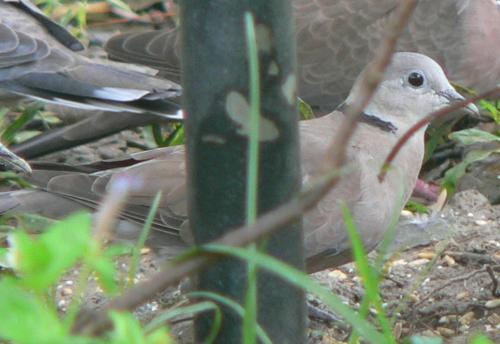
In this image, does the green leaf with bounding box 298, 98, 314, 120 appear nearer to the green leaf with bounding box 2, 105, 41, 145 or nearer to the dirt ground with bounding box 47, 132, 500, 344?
the dirt ground with bounding box 47, 132, 500, 344

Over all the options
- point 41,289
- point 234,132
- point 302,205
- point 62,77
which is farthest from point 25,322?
point 62,77

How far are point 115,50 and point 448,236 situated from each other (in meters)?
1.64

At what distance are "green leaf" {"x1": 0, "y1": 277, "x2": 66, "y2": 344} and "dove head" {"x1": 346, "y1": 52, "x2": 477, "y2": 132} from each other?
2305 millimetres

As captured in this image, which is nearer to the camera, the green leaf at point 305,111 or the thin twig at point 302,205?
the thin twig at point 302,205

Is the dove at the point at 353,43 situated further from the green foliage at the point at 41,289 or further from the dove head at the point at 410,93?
the green foliage at the point at 41,289

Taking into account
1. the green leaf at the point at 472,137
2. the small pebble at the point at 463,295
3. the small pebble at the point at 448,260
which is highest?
the green leaf at the point at 472,137

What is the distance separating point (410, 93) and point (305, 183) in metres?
0.68

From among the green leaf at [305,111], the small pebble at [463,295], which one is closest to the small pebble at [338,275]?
the small pebble at [463,295]

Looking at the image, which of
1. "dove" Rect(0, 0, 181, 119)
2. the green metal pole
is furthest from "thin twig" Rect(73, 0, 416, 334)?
"dove" Rect(0, 0, 181, 119)

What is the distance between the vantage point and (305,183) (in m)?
2.92

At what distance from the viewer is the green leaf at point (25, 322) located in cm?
119

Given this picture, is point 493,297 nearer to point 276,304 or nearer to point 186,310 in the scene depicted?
point 276,304

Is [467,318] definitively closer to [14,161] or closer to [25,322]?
[14,161]

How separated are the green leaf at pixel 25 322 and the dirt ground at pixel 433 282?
148 cm
